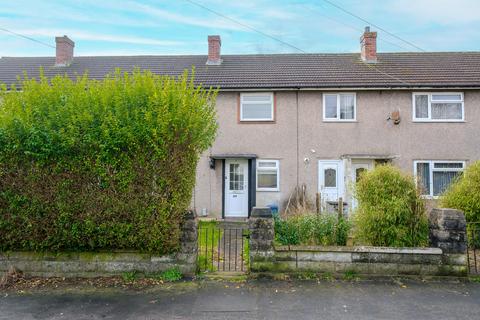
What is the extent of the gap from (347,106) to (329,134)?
4.36ft

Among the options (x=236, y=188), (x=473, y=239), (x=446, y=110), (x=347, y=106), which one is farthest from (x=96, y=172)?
(x=446, y=110)

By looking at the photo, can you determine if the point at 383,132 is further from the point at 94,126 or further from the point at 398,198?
the point at 94,126

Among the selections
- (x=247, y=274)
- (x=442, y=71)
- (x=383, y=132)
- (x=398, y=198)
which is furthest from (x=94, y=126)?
(x=442, y=71)

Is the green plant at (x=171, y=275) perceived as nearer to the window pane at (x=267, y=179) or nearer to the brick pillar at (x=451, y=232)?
the brick pillar at (x=451, y=232)

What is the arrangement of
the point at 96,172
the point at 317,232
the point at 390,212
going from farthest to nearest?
the point at 317,232 → the point at 390,212 → the point at 96,172

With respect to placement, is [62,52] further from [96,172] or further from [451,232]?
[451,232]

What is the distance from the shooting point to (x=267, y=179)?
12297 mm

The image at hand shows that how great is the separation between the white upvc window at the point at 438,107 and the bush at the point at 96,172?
1052 centimetres

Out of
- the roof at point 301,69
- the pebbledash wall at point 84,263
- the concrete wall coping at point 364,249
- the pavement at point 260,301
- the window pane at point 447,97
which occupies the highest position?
the roof at point 301,69

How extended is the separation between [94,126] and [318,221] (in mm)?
4116

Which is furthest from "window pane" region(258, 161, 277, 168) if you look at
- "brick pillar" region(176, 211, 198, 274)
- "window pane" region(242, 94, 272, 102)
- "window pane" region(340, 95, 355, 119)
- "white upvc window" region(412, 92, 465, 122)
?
"brick pillar" region(176, 211, 198, 274)

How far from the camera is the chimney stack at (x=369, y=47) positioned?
1416 cm

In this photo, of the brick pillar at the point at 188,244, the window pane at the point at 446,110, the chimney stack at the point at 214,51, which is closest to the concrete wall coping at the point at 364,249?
the brick pillar at the point at 188,244

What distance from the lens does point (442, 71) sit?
42.7 ft
